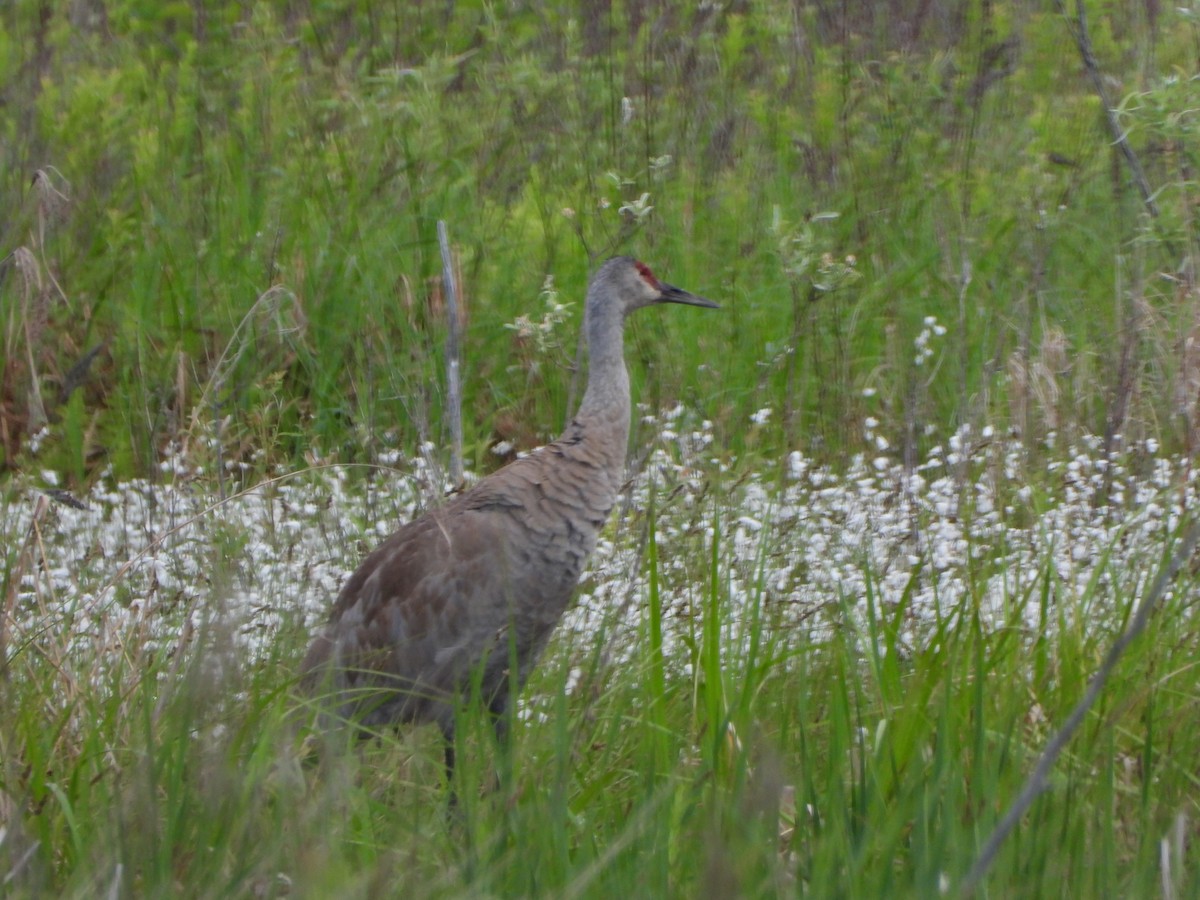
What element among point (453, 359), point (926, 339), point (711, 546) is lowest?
point (711, 546)

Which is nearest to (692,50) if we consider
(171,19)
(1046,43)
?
(1046,43)

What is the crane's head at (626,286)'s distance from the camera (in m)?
4.46

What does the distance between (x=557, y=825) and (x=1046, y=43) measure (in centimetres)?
575

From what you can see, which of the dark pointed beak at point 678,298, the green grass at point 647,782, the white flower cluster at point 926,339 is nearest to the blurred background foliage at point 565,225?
the white flower cluster at point 926,339

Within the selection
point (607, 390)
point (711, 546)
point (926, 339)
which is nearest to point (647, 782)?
point (711, 546)

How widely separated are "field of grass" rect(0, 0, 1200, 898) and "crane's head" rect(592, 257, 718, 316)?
264mm

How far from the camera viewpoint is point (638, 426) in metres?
5.30

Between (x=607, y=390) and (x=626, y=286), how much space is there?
0.48m

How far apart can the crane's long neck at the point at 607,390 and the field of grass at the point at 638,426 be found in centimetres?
27

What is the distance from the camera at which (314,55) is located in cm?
792

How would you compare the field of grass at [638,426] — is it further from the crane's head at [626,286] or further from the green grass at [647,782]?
the crane's head at [626,286]

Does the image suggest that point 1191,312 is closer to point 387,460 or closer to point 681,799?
point 387,460

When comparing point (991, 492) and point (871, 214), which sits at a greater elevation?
point (871, 214)

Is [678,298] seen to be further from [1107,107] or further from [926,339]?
[1107,107]
